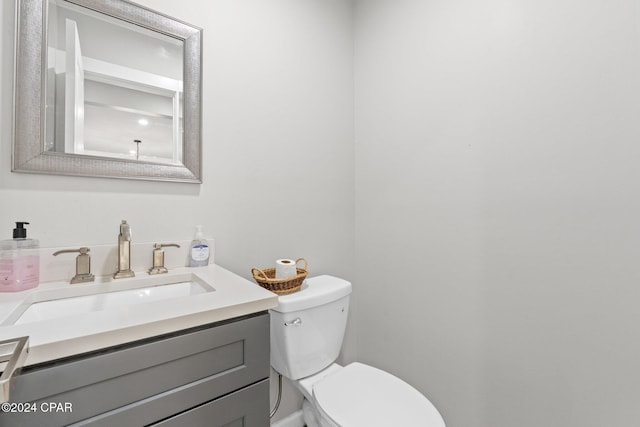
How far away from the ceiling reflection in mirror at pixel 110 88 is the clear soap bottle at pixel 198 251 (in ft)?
1.03

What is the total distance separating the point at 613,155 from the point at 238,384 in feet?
4.29

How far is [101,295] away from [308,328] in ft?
2.34

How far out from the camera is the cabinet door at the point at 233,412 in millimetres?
624

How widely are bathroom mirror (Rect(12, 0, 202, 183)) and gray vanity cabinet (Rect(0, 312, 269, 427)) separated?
2.23 feet

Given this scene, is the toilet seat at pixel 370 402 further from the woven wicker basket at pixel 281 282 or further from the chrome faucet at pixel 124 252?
the chrome faucet at pixel 124 252

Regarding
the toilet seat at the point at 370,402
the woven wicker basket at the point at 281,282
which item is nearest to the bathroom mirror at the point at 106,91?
the woven wicker basket at the point at 281,282

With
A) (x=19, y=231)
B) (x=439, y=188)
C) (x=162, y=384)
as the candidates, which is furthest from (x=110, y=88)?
(x=439, y=188)

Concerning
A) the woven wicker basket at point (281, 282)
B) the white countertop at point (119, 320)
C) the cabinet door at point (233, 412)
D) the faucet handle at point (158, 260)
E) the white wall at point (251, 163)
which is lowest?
the cabinet door at point (233, 412)

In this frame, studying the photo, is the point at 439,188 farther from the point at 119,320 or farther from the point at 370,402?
the point at 119,320

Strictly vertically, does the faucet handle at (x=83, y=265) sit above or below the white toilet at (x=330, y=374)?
above

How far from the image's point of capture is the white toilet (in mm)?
935

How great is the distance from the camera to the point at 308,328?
114cm

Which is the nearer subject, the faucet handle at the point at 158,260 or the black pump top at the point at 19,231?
the black pump top at the point at 19,231

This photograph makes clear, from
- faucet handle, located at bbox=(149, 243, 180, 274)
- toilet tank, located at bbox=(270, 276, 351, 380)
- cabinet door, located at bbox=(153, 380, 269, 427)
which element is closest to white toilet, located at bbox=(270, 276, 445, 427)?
toilet tank, located at bbox=(270, 276, 351, 380)
